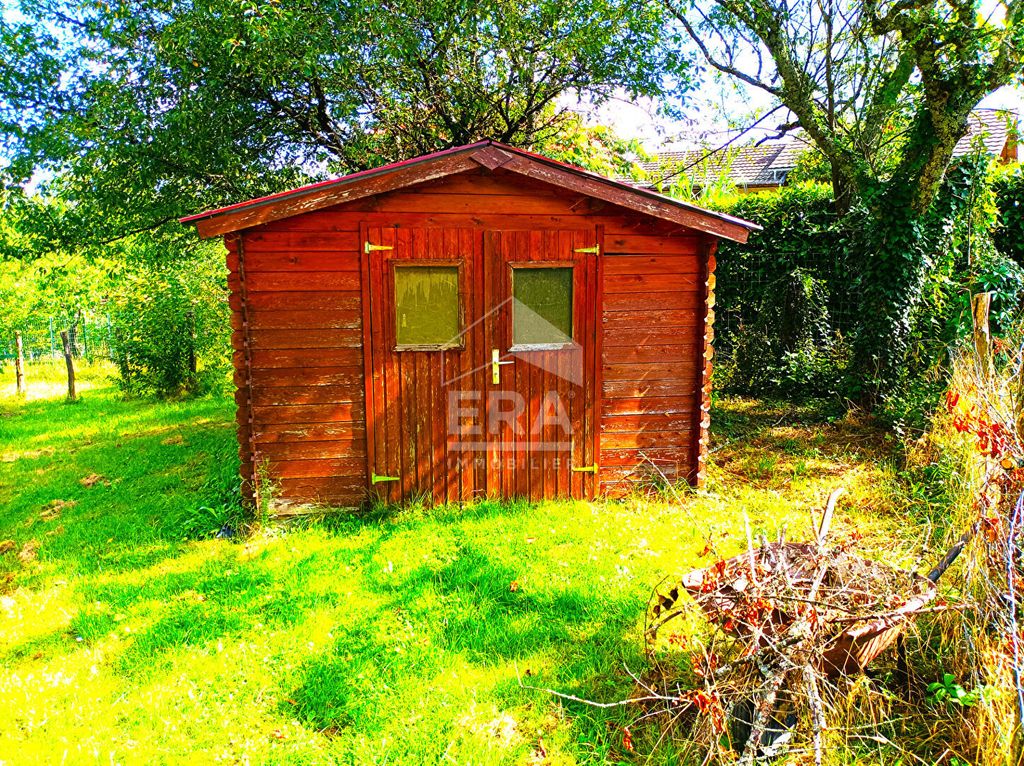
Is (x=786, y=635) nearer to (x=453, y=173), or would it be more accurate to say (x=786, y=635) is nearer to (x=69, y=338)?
(x=453, y=173)

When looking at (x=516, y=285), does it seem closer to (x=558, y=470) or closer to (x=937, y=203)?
(x=558, y=470)

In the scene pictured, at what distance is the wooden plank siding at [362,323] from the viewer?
568 cm

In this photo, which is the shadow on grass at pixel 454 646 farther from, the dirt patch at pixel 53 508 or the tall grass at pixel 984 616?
the dirt patch at pixel 53 508

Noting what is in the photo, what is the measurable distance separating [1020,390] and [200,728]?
5243 millimetres

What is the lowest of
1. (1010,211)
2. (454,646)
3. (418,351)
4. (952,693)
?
(454,646)

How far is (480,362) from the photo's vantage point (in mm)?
6039

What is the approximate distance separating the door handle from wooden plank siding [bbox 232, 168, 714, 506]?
0.95 metres

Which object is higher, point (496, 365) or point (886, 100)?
point (886, 100)

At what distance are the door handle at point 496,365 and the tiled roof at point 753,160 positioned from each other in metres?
5.90

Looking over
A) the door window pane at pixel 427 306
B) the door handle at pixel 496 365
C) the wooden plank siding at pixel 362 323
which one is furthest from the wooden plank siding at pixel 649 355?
the door window pane at pixel 427 306

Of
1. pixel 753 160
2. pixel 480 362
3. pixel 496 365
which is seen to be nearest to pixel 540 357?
pixel 496 365

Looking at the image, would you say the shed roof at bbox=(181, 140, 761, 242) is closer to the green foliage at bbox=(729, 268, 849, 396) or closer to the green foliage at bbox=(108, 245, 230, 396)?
the green foliage at bbox=(729, 268, 849, 396)

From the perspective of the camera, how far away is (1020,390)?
4242mm

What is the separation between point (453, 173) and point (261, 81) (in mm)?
4068
